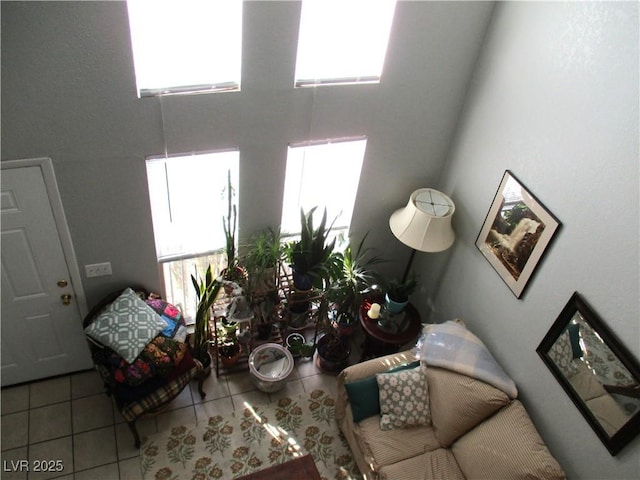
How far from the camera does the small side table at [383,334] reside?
4.34 m

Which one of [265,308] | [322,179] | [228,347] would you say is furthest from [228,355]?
[322,179]

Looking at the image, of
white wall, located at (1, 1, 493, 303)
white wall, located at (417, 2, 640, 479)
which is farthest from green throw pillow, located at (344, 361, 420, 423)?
white wall, located at (1, 1, 493, 303)

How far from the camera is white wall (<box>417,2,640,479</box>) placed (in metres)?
2.75

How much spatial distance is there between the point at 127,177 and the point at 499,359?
3111 mm

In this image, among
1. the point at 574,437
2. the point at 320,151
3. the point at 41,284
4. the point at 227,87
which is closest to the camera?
the point at 574,437

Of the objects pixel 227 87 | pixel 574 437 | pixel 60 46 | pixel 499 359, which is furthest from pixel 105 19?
pixel 574 437

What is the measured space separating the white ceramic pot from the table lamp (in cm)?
147

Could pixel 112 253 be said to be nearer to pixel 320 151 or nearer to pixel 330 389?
pixel 320 151

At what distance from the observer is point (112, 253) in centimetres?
383

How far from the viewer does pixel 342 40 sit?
11.4 ft

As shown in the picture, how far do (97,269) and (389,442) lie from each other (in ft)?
8.48

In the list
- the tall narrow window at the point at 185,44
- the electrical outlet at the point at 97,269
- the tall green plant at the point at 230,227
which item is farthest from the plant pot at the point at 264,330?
the tall narrow window at the point at 185,44

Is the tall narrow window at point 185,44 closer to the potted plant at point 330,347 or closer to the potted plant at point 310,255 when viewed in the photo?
the potted plant at point 310,255

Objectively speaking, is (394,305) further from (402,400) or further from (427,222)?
(402,400)
